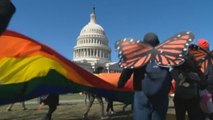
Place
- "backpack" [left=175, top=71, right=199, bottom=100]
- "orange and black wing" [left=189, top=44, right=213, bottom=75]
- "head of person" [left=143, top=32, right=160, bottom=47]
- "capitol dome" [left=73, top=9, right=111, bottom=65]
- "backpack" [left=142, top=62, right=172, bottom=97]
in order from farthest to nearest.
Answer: "capitol dome" [left=73, top=9, right=111, bottom=65] < "orange and black wing" [left=189, top=44, right=213, bottom=75] < "backpack" [left=175, top=71, right=199, bottom=100] < "head of person" [left=143, top=32, right=160, bottom=47] < "backpack" [left=142, top=62, right=172, bottom=97]

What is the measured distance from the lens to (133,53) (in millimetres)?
4586

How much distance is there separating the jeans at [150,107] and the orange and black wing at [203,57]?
76.0 inches

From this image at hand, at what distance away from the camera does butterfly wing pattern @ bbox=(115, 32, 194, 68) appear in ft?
14.4

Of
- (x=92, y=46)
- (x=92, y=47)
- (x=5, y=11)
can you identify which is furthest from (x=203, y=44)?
(x=92, y=47)

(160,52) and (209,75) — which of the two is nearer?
(160,52)

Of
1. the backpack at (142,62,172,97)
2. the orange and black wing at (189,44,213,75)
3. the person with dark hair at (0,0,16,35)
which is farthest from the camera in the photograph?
the orange and black wing at (189,44,213,75)

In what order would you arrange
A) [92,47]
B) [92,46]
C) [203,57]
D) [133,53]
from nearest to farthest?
[133,53], [203,57], [92,46], [92,47]

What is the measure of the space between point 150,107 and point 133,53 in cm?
62

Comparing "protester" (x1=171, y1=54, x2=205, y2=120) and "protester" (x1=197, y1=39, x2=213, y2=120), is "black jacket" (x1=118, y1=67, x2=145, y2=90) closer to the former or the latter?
"protester" (x1=171, y1=54, x2=205, y2=120)

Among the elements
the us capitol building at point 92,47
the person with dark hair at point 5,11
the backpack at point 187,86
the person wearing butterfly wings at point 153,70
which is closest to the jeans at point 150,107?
the person wearing butterfly wings at point 153,70

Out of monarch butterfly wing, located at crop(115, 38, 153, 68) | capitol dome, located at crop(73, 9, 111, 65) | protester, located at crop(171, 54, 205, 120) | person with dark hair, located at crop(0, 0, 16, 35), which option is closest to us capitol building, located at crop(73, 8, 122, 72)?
capitol dome, located at crop(73, 9, 111, 65)

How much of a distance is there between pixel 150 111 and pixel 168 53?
0.64m

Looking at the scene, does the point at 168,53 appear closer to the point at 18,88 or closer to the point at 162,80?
the point at 162,80

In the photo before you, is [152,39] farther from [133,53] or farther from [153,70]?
[153,70]
